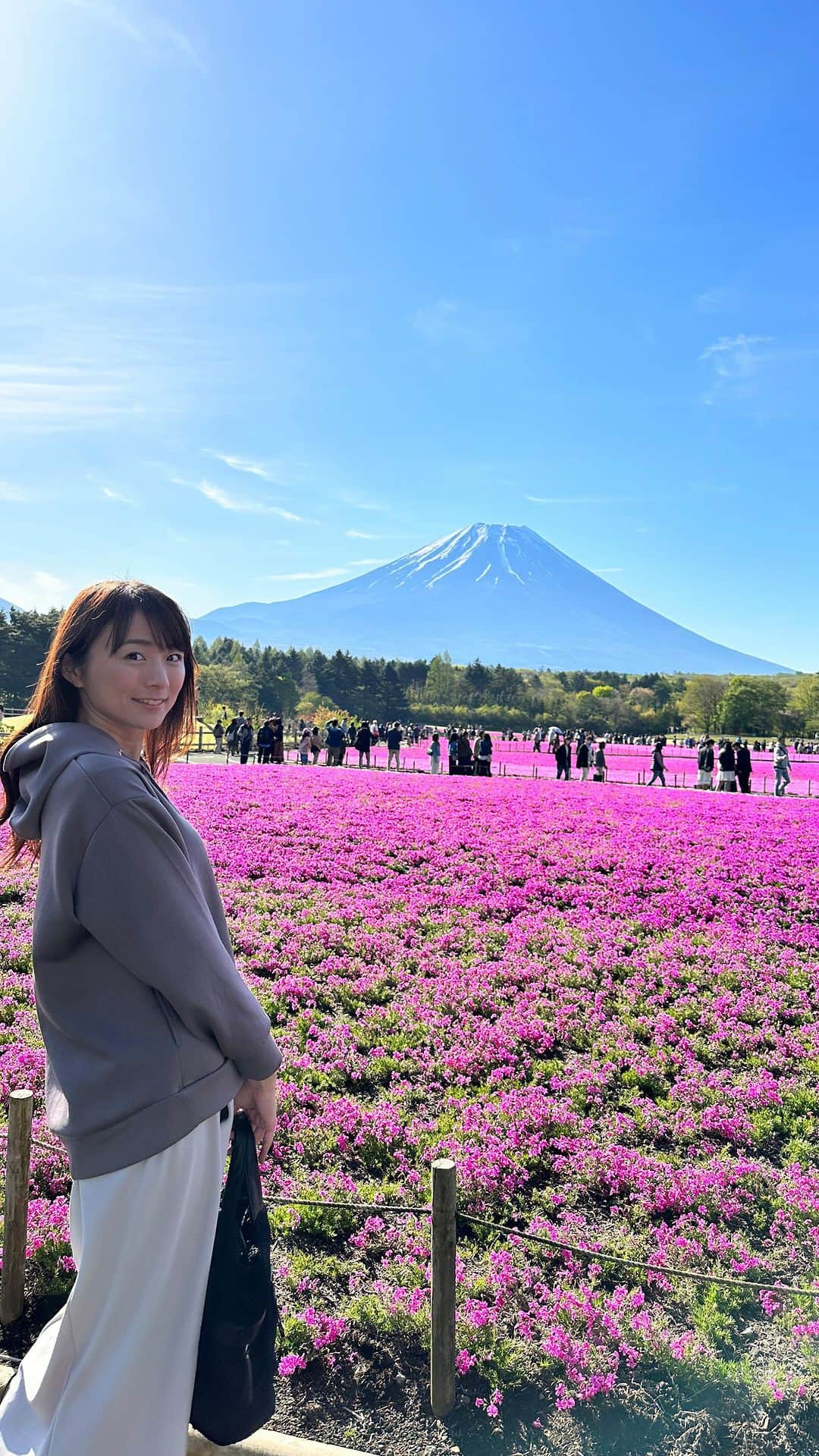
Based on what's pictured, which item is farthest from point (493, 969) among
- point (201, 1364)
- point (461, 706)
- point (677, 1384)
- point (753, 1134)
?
point (461, 706)

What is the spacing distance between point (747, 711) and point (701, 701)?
10.3 metres

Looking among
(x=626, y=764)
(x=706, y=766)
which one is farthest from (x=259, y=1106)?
(x=626, y=764)

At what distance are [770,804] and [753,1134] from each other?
12829 millimetres

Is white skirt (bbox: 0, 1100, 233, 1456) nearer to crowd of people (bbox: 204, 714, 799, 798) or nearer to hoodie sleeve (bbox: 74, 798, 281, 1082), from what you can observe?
hoodie sleeve (bbox: 74, 798, 281, 1082)

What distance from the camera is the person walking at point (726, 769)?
23.8m

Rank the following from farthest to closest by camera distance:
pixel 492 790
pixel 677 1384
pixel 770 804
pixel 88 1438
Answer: pixel 492 790 → pixel 770 804 → pixel 677 1384 → pixel 88 1438

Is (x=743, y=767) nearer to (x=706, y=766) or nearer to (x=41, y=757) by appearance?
(x=706, y=766)

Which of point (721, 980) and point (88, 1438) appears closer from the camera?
point (88, 1438)

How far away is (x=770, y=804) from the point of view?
1712 centimetres

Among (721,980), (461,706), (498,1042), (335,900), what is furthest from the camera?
(461,706)

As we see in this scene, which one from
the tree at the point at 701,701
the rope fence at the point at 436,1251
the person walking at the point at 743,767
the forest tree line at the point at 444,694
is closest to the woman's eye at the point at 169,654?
the rope fence at the point at 436,1251

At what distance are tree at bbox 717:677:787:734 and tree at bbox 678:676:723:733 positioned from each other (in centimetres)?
405

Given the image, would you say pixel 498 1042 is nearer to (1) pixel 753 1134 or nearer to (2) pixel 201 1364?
(1) pixel 753 1134

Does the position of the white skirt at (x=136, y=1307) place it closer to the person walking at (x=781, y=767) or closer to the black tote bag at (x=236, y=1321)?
the black tote bag at (x=236, y=1321)
